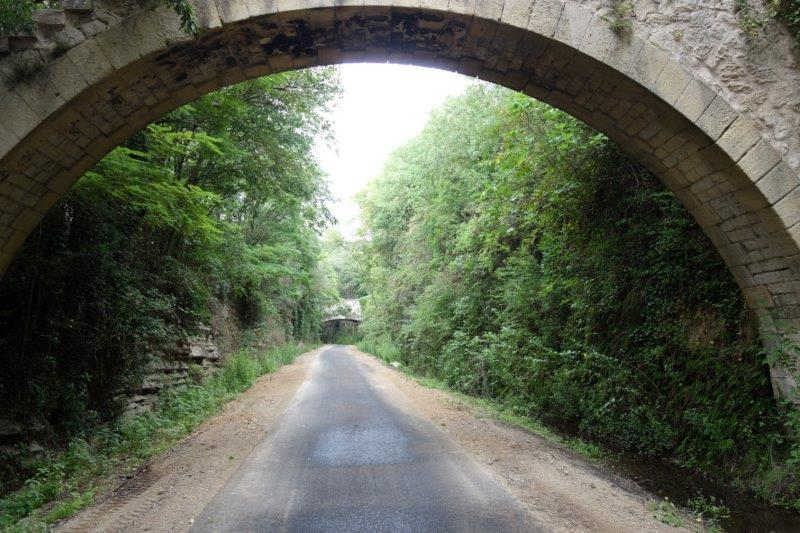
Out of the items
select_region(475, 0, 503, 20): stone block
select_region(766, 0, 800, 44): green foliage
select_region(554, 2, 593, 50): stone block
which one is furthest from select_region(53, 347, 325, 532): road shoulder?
select_region(766, 0, 800, 44): green foliage

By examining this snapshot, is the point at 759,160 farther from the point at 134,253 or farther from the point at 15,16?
the point at 134,253

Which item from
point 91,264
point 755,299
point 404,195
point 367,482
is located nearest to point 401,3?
point 367,482

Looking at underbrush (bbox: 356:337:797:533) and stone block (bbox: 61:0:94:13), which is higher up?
stone block (bbox: 61:0:94:13)

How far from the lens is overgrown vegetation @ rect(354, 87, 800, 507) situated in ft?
17.2

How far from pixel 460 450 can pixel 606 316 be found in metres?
3.30

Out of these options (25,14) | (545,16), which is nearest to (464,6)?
(545,16)

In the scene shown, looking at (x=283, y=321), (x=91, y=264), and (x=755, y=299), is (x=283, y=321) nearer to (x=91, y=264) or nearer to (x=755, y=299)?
(x=91, y=264)

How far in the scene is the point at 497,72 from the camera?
16.9ft

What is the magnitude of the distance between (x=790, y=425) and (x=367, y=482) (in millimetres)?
4197

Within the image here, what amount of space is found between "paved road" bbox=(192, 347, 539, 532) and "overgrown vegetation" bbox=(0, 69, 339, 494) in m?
2.66

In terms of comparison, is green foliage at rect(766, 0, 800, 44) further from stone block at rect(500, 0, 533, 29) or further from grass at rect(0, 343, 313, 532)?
grass at rect(0, 343, 313, 532)

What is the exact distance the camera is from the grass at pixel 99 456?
13.7 ft

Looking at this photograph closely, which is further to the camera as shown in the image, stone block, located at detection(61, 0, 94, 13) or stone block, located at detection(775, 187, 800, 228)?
stone block, located at detection(775, 187, 800, 228)

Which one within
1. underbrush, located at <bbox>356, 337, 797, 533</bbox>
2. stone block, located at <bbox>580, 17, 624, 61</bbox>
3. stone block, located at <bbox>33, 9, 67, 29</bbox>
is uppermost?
stone block, located at <bbox>580, 17, 624, 61</bbox>
